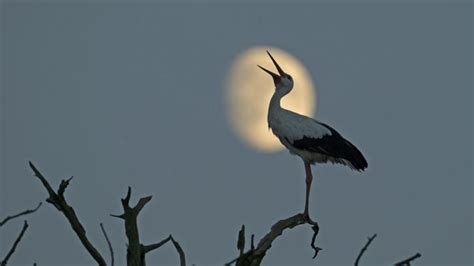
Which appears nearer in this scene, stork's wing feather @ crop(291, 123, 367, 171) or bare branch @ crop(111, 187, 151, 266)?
bare branch @ crop(111, 187, 151, 266)

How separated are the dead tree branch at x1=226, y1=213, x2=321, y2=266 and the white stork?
1.57m

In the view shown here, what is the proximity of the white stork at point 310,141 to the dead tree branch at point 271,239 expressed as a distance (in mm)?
1571

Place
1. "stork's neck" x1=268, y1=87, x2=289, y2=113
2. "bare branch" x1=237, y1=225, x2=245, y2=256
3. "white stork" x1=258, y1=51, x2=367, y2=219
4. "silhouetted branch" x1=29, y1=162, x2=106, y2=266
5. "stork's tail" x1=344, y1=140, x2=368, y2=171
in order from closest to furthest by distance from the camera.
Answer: "bare branch" x1=237, y1=225, x2=245, y2=256 → "silhouetted branch" x1=29, y1=162, x2=106, y2=266 → "stork's tail" x1=344, y1=140, x2=368, y2=171 → "white stork" x1=258, y1=51, x2=367, y2=219 → "stork's neck" x1=268, y1=87, x2=289, y2=113

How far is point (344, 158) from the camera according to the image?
42.3 feet

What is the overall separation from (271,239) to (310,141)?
4116 millimetres

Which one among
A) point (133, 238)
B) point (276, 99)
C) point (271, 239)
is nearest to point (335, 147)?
point (276, 99)

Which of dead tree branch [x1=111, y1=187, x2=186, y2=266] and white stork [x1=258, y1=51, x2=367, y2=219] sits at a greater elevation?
white stork [x1=258, y1=51, x2=367, y2=219]

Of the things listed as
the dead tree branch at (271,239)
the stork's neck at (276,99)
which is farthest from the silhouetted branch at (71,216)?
the stork's neck at (276,99)

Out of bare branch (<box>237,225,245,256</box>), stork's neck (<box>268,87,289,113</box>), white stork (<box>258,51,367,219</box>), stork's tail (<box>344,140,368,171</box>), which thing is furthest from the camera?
stork's neck (<box>268,87,289,113</box>)

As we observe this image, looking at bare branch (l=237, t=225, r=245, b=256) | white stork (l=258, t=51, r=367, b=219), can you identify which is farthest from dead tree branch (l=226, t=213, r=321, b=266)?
white stork (l=258, t=51, r=367, b=219)

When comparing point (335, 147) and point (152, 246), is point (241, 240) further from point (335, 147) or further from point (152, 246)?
point (335, 147)

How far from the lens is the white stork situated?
42.2 feet

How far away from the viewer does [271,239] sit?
9.14 meters

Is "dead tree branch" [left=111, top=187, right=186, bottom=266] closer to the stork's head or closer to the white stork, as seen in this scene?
the white stork
